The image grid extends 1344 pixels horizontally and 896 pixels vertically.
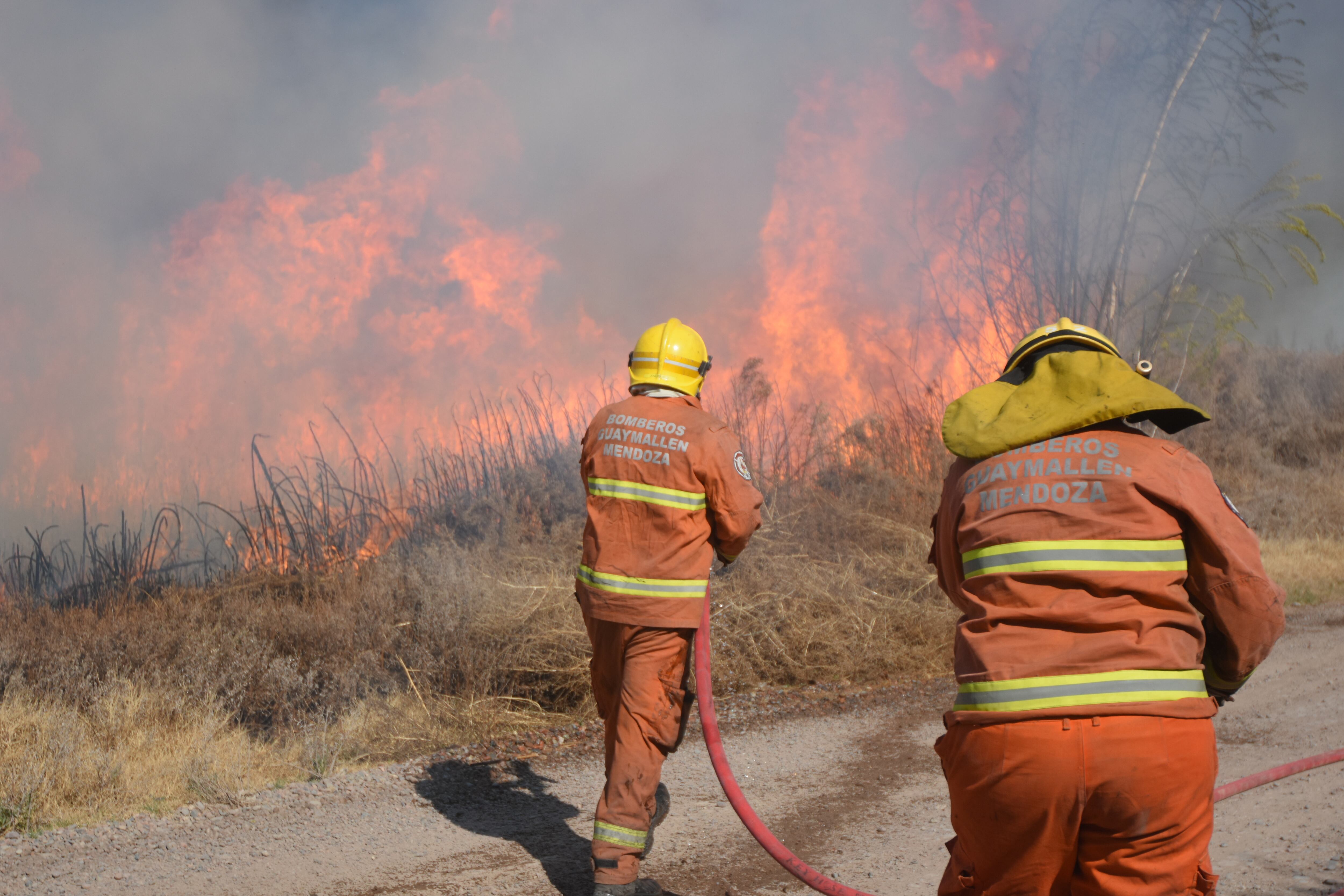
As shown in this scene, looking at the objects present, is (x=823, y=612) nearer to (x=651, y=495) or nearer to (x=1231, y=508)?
(x=651, y=495)

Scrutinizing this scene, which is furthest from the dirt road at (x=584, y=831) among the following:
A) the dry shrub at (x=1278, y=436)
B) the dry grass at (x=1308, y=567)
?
the dry shrub at (x=1278, y=436)

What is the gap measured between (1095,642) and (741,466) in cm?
203

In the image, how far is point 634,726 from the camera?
3645 millimetres

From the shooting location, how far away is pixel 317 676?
310 inches

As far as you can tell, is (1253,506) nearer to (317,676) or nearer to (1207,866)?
(317,676)

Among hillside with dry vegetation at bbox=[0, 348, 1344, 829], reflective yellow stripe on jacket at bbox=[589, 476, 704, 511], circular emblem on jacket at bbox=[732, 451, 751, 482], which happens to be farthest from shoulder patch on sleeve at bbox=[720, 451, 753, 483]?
hillside with dry vegetation at bbox=[0, 348, 1344, 829]

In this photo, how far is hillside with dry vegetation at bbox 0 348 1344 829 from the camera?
5949 mm

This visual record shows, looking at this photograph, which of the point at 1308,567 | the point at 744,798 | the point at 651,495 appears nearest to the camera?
the point at 744,798

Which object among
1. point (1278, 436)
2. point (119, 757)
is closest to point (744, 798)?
point (119, 757)

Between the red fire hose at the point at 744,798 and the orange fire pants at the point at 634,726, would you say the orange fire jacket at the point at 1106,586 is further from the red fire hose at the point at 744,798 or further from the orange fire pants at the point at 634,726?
the orange fire pants at the point at 634,726

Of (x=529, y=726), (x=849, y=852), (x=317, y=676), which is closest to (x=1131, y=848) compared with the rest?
(x=849, y=852)

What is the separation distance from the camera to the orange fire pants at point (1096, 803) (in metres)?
1.91

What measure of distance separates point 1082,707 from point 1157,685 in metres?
0.17

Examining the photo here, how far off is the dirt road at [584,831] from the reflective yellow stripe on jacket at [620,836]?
40cm
